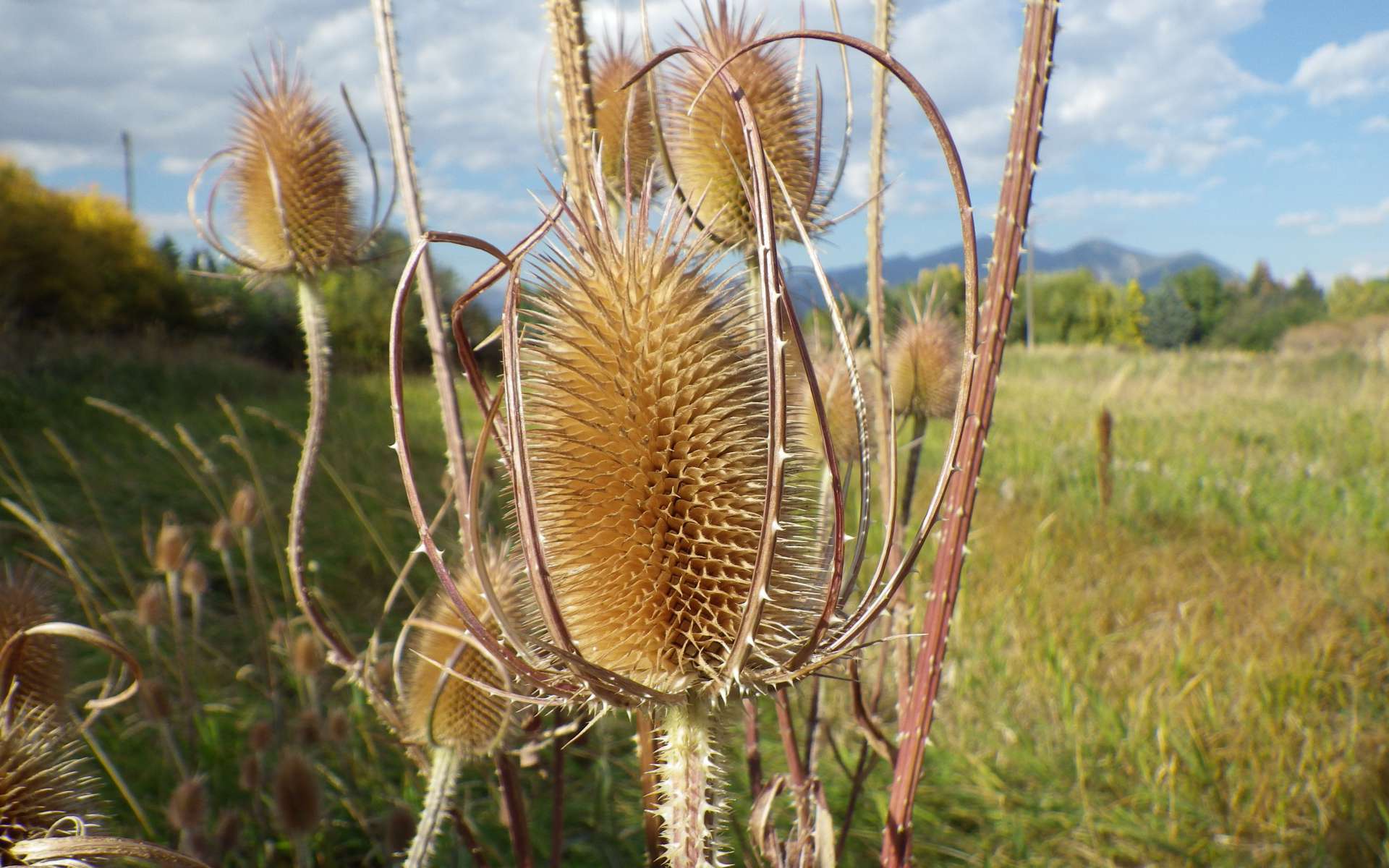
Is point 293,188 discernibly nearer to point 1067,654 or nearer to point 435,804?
point 435,804

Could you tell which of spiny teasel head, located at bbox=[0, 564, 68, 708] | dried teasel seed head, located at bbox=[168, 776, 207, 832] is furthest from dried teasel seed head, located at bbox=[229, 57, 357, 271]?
dried teasel seed head, located at bbox=[168, 776, 207, 832]

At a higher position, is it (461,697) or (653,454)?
(653,454)

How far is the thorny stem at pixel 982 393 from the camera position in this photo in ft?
2.81

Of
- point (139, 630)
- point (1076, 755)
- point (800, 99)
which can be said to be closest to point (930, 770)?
point (1076, 755)

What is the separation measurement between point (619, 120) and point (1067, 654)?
347cm

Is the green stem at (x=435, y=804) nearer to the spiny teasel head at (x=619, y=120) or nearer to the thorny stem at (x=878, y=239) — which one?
the thorny stem at (x=878, y=239)

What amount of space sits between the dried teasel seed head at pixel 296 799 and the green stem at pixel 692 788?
48.9 inches

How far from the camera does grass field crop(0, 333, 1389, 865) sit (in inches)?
118

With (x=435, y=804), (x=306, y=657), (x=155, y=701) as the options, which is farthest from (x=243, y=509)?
(x=435, y=804)

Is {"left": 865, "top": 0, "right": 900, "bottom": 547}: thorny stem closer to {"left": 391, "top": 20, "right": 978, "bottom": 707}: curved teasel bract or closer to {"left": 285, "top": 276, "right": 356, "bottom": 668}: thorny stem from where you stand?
{"left": 391, "top": 20, "right": 978, "bottom": 707}: curved teasel bract

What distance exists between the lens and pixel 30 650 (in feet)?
4.05

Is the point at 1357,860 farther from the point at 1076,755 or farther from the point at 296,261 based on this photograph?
the point at 296,261

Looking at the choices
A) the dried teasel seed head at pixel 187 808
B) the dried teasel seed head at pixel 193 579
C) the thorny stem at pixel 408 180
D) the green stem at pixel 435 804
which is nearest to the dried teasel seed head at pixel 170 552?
the dried teasel seed head at pixel 193 579

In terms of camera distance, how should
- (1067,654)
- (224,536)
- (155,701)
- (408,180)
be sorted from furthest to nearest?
(1067,654) < (224,536) < (155,701) < (408,180)
